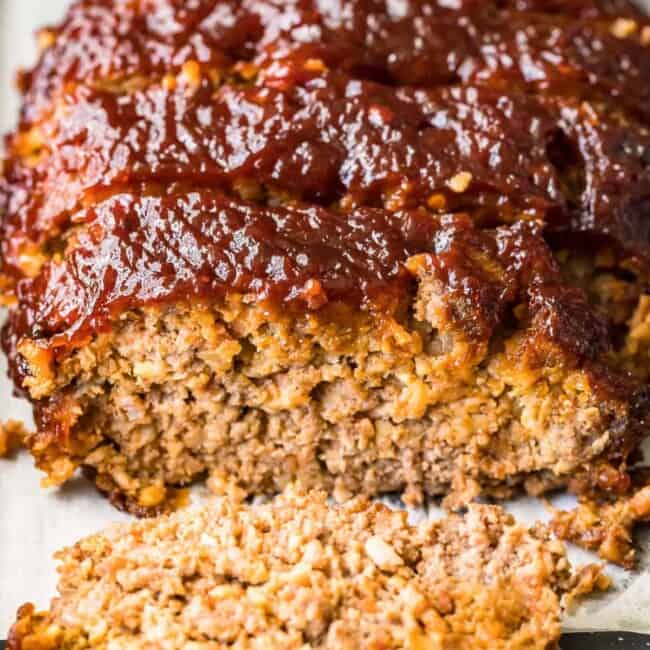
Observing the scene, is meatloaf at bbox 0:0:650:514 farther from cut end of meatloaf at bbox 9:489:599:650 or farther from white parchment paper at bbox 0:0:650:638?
cut end of meatloaf at bbox 9:489:599:650

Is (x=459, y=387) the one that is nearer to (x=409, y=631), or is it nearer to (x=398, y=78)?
(x=409, y=631)

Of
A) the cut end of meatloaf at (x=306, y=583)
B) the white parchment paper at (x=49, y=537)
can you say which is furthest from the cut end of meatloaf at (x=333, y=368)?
the cut end of meatloaf at (x=306, y=583)

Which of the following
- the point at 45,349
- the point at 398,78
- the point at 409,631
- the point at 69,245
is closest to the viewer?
the point at 409,631

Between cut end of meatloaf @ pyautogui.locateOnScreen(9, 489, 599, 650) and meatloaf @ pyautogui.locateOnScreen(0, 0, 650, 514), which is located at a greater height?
meatloaf @ pyautogui.locateOnScreen(0, 0, 650, 514)

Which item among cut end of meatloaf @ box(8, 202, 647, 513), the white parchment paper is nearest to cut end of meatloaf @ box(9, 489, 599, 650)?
the white parchment paper

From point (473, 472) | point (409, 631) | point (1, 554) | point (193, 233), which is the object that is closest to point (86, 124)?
point (193, 233)
